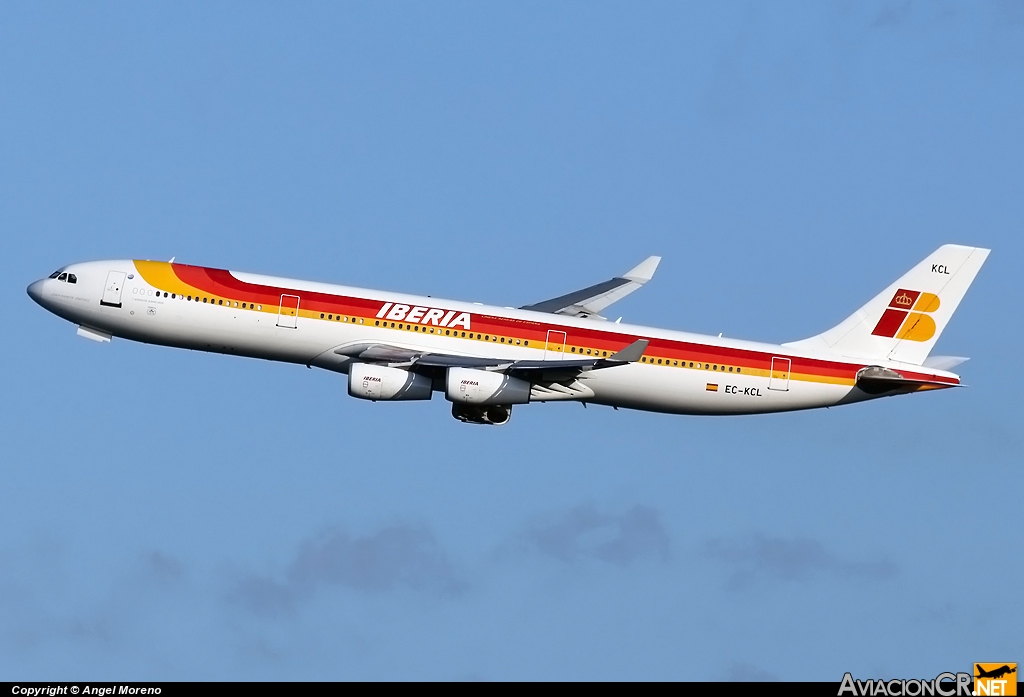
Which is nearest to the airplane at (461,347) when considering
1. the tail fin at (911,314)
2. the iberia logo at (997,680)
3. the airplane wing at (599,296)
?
the tail fin at (911,314)

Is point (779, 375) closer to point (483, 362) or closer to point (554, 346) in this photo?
point (554, 346)

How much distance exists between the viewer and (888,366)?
8212 centimetres

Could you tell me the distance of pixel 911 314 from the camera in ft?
274

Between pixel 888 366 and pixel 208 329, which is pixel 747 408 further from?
pixel 208 329

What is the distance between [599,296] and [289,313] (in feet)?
63.2

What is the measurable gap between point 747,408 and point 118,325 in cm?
2867

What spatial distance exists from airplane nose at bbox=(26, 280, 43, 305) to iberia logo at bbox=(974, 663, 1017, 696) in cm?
4332

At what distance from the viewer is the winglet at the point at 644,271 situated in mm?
92375

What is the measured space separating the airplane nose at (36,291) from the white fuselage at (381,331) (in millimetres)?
67

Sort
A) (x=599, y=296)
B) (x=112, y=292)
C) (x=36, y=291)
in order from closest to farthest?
(x=112, y=292), (x=36, y=291), (x=599, y=296)

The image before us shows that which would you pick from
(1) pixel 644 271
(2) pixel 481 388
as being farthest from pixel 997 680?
(1) pixel 644 271

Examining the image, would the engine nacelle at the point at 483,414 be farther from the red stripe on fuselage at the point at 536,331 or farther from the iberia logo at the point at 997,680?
the iberia logo at the point at 997,680

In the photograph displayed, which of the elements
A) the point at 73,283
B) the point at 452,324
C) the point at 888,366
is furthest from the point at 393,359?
the point at 888,366

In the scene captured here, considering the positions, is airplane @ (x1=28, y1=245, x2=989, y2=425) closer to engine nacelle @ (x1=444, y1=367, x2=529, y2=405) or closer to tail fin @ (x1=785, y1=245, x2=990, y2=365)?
engine nacelle @ (x1=444, y1=367, x2=529, y2=405)
